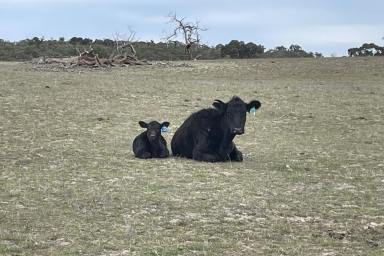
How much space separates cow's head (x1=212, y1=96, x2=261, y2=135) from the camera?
1344 cm

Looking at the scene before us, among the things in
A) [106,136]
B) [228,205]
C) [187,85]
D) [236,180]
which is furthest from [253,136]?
[187,85]

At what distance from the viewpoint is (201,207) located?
8945 mm

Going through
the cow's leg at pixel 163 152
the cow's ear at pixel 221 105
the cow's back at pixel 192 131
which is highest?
the cow's ear at pixel 221 105

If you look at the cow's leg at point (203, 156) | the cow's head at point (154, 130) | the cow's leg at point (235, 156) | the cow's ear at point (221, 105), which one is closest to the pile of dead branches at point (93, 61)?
the cow's head at point (154, 130)

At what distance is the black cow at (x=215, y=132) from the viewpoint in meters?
13.6

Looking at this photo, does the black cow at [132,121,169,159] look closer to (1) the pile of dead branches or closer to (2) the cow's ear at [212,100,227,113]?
(2) the cow's ear at [212,100,227,113]

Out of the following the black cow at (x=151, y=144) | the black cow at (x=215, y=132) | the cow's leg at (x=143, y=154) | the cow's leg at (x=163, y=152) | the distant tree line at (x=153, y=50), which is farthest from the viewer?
the distant tree line at (x=153, y=50)

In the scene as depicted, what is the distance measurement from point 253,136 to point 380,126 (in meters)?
4.40

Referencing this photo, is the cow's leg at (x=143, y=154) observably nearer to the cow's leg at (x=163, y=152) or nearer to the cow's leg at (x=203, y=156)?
the cow's leg at (x=163, y=152)

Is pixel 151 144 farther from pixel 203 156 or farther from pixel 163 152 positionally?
pixel 203 156

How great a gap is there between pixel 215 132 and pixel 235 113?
734 mm

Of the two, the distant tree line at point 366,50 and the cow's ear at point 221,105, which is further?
the distant tree line at point 366,50

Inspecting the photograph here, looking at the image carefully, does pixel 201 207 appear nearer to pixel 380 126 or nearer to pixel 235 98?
pixel 235 98

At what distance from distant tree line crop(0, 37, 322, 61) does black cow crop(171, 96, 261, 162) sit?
4849 cm
